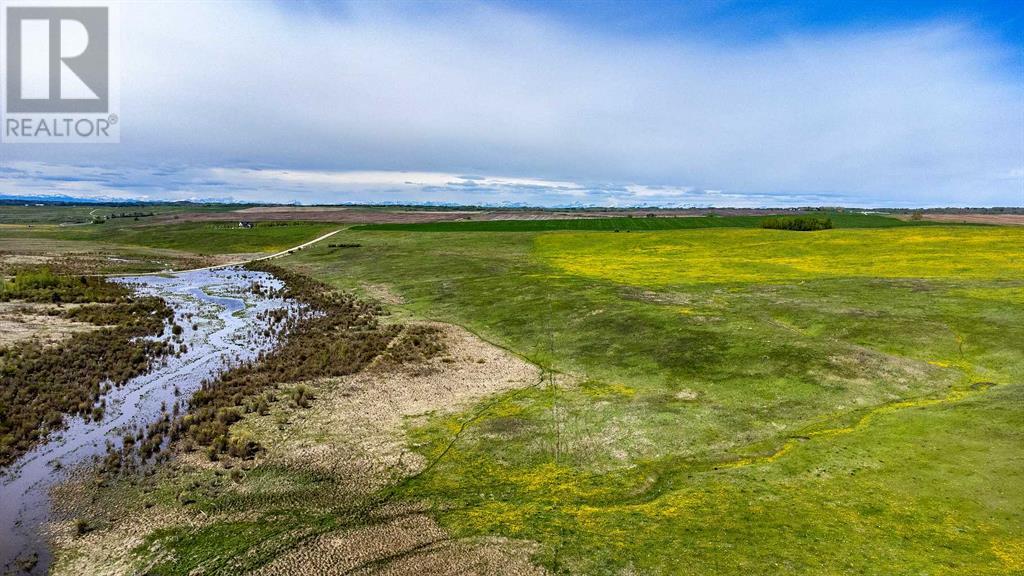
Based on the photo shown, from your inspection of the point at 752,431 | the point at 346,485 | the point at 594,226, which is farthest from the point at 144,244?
the point at 752,431

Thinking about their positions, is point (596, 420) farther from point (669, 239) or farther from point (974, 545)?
point (669, 239)

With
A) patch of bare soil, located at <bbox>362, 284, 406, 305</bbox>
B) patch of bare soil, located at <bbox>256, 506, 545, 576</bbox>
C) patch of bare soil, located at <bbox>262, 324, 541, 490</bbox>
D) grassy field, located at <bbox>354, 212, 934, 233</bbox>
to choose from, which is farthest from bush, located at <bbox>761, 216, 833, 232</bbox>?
patch of bare soil, located at <bbox>256, 506, 545, 576</bbox>

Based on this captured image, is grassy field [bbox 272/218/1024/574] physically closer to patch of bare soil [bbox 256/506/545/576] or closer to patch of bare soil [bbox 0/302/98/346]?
patch of bare soil [bbox 256/506/545/576]

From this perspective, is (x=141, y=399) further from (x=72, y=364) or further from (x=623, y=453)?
(x=623, y=453)

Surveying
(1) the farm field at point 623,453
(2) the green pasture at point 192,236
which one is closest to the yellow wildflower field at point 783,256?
(1) the farm field at point 623,453

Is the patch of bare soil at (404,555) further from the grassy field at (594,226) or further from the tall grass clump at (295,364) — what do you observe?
the grassy field at (594,226)

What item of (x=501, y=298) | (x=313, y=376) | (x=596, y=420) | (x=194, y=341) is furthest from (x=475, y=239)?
(x=596, y=420)
